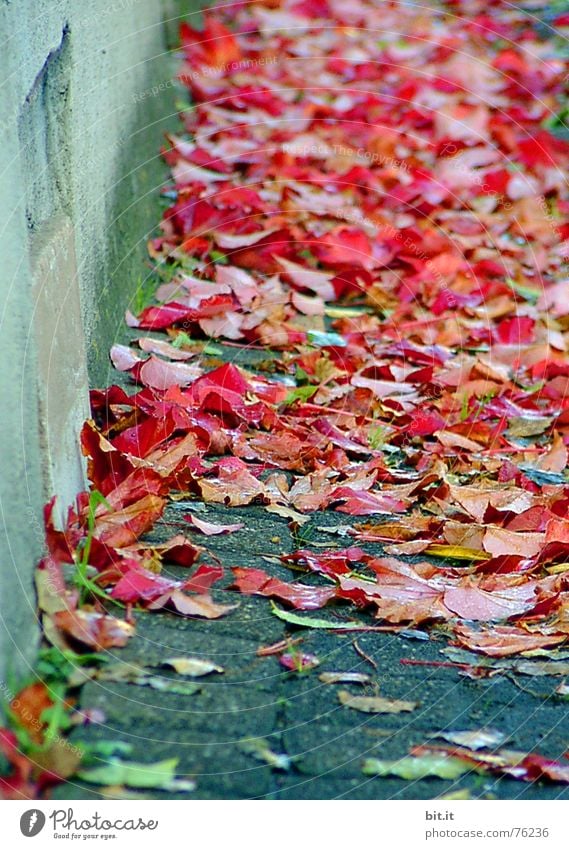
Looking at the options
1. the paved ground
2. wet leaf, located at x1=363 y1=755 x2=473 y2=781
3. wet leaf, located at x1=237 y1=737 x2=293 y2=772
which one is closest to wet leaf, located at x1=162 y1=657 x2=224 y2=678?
the paved ground

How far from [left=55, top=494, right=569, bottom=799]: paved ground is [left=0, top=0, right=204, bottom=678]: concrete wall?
0.16 metres

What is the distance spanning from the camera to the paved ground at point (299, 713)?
1.27 meters

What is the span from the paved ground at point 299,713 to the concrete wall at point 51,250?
0.16m

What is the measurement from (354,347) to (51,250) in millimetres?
1260

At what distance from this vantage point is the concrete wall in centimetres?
131

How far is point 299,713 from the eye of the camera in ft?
4.52

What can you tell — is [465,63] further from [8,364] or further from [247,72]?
[8,364]

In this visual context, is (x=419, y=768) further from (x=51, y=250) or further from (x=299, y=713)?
(x=51, y=250)

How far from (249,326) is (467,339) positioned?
2.04ft

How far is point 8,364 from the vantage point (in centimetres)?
133
